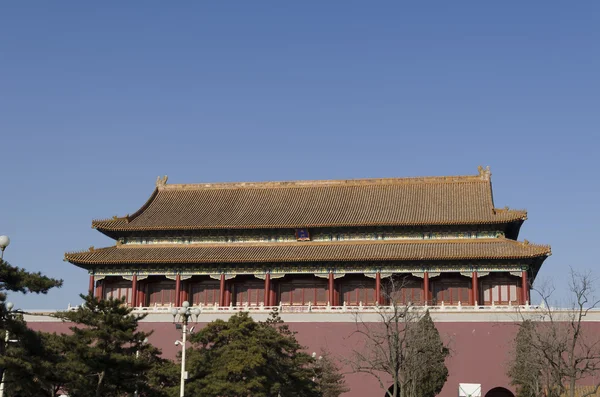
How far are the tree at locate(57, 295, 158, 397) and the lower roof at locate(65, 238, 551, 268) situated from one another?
19.0 metres

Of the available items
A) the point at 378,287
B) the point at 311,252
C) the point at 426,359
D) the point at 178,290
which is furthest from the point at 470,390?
the point at 178,290

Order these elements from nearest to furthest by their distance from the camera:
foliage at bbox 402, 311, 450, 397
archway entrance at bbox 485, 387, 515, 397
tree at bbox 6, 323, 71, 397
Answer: tree at bbox 6, 323, 71, 397 < foliage at bbox 402, 311, 450, 397 < archway entrance at bbox 485, 387, 515, 397

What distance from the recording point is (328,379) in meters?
39.5

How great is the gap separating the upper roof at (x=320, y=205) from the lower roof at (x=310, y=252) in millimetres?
1171

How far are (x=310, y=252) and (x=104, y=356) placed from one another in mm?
21399

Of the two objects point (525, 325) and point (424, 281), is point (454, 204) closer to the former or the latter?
point (424, 281)

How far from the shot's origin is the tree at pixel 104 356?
93.2 ft

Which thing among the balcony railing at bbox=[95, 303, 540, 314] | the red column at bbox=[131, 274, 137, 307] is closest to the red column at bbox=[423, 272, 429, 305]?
the balcony railing at bbox=[95, 303, 540, 314]

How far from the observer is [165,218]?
52906mm

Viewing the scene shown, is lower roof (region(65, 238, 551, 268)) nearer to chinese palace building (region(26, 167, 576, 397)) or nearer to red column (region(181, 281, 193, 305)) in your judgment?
chinese palace building (region(26, 167, 576, 397))

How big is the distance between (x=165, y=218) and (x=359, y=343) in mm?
15428

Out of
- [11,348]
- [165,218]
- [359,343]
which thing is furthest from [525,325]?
[165,218]

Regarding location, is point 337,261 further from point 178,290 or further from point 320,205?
point 178,290

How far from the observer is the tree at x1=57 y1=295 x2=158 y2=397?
28.4 meters
